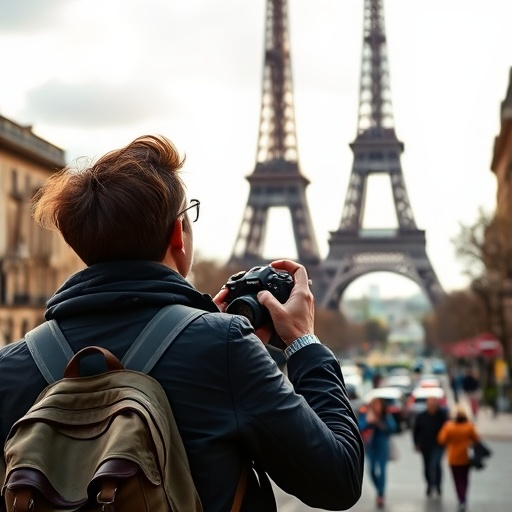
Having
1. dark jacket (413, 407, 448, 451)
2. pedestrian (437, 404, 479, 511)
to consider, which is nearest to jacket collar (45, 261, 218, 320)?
pedestrian (437, 404, 479, 511)

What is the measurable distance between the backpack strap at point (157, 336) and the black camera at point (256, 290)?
0.22 m

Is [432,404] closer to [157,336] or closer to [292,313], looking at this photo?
[292,313]

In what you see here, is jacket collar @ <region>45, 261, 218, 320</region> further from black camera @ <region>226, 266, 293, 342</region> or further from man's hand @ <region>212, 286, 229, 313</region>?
man's hand @ <region>212, 286, 229, 313</region>

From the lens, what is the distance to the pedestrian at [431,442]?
1989cm

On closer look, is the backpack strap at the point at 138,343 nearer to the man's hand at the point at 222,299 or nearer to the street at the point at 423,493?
the man's hand at the point at 222,299

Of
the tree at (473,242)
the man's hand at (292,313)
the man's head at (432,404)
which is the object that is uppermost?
the tree at (473,242)

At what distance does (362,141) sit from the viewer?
374 feet

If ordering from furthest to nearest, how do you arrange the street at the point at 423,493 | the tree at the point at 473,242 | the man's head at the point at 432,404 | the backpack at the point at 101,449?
the tree at the point at 473,242, the man's head at the point at 432,404, the street at the point at 423,493, the backpack at the point at 101,449

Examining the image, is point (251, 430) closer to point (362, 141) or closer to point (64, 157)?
point (64, 157)

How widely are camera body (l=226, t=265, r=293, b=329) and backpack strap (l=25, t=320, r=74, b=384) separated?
1.33 feet

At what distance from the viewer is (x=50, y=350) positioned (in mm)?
2768

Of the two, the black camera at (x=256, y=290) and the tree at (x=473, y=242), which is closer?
the black camera at (x=256, y=290)

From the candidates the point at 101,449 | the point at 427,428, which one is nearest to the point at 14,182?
the point at 427,428

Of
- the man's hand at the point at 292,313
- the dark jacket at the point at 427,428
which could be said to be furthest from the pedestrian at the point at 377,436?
the man's hand at the point at 292,313
